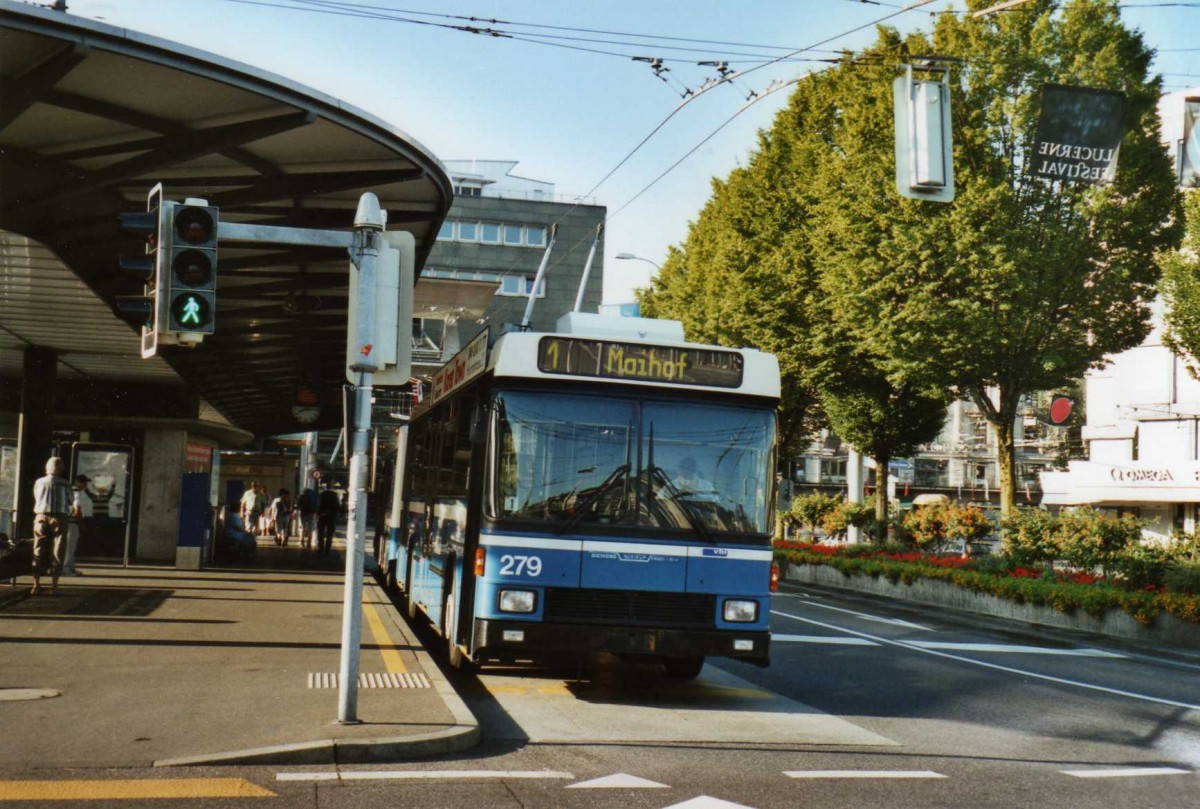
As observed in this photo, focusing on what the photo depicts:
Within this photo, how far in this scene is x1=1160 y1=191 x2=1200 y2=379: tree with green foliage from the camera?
2455 centimetres

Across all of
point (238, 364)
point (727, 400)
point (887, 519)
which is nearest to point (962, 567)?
point (887, 519)

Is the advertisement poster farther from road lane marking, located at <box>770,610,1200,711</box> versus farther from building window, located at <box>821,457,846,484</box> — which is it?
building window, located at <box>821,457,846,484</box>

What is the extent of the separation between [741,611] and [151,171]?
7593 mm

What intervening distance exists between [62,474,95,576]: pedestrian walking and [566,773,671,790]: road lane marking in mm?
13246

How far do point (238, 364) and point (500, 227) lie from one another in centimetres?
5784

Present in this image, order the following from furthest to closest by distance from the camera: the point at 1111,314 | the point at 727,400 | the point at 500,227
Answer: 1. the point at 500,227
2. the point at 1111,314
3. the point at 727,400

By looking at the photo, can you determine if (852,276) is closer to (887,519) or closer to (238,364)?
(887,519)

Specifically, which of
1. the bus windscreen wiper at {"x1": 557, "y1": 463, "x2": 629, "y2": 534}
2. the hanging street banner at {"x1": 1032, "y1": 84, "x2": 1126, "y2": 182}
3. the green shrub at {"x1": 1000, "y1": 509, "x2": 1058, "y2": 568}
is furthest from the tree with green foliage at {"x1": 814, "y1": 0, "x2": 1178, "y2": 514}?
the bus windscreen wiper at {"x1": 557, "y1": 463, "x2": 629, "y2": 534}

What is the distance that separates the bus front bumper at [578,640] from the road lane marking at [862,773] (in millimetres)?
2403

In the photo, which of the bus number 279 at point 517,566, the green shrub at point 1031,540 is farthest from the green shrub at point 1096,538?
the bus number 279 at point 517,566

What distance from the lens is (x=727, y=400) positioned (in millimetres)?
11039

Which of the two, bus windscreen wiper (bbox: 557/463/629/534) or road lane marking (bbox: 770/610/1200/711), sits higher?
bus windscreen wiper (bbox: 557/463/629/534)

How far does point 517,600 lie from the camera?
10.4 m

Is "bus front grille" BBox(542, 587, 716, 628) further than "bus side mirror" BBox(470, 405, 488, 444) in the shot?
No
